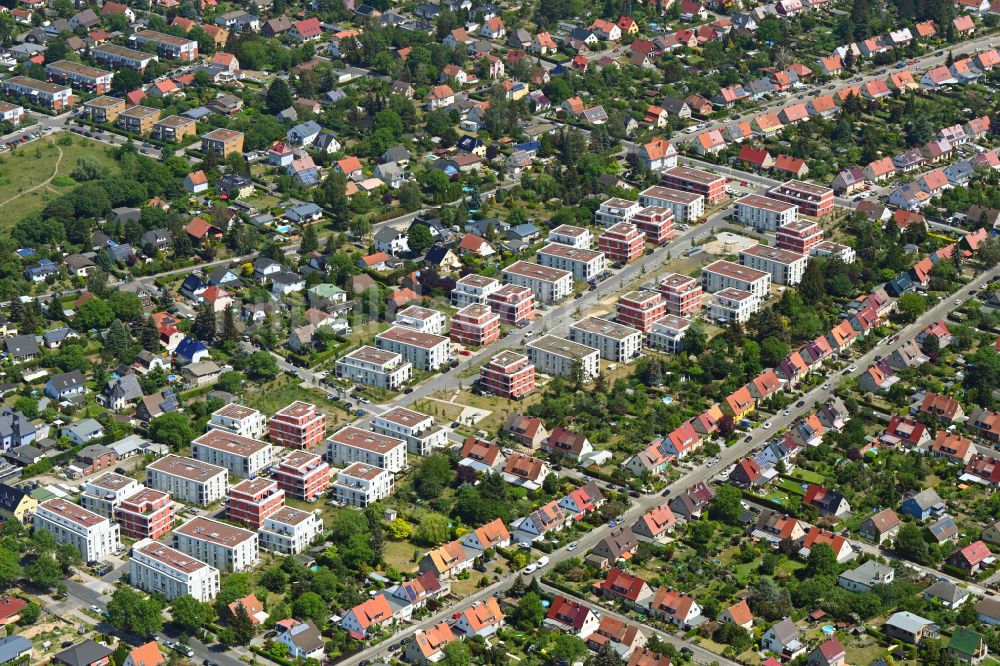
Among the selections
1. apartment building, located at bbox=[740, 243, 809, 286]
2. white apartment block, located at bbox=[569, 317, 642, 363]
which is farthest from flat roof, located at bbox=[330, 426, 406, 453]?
apartment building, located at bbox=[740, 243, 809, 286]

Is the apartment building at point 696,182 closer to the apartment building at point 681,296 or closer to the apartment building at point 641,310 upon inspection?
the apartment building at point 681,296

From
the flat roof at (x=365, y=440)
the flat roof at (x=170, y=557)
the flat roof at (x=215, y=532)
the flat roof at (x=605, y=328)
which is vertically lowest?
the flat roof at (x=605, y=328)

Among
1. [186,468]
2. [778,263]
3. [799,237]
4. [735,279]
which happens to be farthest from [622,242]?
[186,468]

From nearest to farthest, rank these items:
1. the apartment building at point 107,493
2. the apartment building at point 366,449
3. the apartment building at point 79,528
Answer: the apartment building at point 79,528
the apartment building at point 107,493
the apartment building at point 366,449

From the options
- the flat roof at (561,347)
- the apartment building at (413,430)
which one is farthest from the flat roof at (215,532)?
the flat roof at (561,347)

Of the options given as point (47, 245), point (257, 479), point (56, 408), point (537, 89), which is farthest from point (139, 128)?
point (257, 479)

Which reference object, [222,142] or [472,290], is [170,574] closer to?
[472,290]

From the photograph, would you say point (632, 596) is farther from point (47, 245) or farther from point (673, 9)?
point (673, 9)
